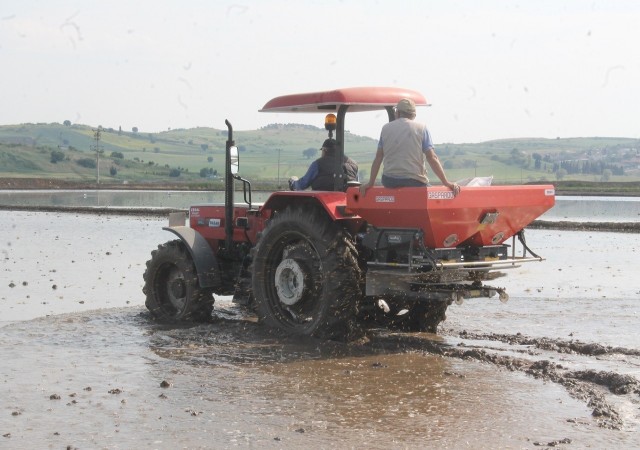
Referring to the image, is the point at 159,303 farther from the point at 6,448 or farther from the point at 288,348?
the point at 6,448

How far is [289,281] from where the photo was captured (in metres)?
9.74

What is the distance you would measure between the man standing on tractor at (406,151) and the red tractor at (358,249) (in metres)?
0.36

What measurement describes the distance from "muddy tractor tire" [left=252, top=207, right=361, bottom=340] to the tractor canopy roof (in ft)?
3.52

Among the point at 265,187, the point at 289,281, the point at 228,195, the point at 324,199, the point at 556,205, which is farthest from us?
the point at 265,187

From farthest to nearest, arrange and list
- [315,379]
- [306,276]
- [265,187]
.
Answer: [265,187] → [306,276] → [315,379]

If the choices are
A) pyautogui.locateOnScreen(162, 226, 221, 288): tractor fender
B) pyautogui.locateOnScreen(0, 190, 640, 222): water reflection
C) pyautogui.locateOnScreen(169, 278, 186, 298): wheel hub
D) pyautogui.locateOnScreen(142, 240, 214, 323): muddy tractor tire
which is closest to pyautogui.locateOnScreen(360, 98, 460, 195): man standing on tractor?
pyautogui.locateOnScreen(162, 226, 221, 288): tractor fender

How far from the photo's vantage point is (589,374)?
25.7ft

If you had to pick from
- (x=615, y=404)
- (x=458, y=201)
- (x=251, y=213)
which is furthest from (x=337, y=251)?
(x=615, y=404)

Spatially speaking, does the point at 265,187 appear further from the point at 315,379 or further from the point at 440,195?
the point at 315,379

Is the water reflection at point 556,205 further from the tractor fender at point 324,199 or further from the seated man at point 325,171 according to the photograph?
the tractor fender at point 324,199

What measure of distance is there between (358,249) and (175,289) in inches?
111

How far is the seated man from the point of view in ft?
31.4

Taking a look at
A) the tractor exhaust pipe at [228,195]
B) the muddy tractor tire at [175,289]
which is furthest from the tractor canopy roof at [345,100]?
the muddy tractor tire at [175,289]

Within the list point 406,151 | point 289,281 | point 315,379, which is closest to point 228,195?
point 289,281
